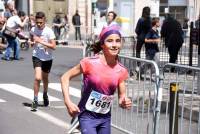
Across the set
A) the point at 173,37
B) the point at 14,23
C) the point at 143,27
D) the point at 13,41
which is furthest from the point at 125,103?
the point at 14,23

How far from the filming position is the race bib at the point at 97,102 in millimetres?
5871

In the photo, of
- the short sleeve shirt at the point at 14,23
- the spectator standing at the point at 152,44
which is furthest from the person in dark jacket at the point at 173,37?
the short sleeve shirt at the point at 14,23

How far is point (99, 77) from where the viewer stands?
230 inches

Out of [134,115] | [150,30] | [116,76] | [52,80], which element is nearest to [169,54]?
[150,30]

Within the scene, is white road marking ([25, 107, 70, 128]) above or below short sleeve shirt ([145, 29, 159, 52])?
below

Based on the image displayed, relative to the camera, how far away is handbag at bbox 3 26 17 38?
2117 cm

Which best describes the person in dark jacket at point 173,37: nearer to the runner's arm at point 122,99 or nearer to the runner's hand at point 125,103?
the runner's arm at point 122,99

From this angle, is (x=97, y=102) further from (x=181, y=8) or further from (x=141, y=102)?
(x=181, y=8)

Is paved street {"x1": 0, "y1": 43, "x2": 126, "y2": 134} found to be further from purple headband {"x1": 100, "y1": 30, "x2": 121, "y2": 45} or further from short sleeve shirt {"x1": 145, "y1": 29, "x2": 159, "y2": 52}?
purple headband {"x1": 100, "y1": 30, "x2": 121, "y2": 45}

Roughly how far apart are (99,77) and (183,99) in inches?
81.1

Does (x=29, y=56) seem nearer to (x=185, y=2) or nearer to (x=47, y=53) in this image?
(x=47, y=53)

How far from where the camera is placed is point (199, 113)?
7152 millimetres

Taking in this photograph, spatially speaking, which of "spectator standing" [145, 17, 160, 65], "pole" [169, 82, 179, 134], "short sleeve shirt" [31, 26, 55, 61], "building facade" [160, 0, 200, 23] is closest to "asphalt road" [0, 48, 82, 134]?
"short sleeve shirt" [31, 26, 55, 61]

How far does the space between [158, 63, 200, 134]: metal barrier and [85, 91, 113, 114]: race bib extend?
4.12 ft
